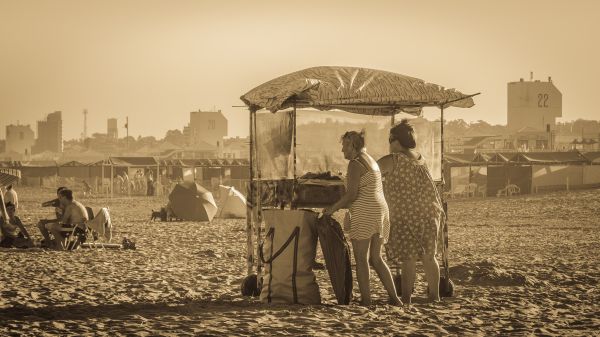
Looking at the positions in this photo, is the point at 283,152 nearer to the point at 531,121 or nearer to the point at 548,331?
the point at 548,331

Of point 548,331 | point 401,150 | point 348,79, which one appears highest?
point 348,79

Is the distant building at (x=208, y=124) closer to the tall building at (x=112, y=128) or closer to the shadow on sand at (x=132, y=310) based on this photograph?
the tall building at (x=112, y=128)

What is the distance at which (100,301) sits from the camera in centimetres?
922

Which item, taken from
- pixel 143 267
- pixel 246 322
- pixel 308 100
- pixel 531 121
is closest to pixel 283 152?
pixel 308 100

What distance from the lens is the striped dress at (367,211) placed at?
8.48 meters

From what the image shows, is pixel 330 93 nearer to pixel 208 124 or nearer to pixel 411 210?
pixel 411 210

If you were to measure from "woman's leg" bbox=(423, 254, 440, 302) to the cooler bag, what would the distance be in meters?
1.00

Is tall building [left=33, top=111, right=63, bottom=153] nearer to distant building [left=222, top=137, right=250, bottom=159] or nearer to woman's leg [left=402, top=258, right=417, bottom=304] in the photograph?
distant building [left=222, top=137, right=250, bottom=159]

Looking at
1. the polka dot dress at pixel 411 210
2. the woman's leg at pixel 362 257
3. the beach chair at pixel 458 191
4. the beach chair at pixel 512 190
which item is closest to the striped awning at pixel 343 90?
the polka dot dress at pixel 411 210

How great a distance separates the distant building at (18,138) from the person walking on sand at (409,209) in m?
179

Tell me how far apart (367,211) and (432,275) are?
37.3 inches

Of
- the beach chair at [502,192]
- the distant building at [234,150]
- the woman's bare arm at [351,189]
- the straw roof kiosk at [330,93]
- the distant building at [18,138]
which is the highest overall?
the distant building at [18,138]

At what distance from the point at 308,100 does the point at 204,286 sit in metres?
2.64

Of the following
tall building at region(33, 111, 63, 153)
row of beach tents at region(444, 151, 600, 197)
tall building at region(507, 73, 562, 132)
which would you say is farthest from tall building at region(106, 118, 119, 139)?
row of beach tents at region(444, 151, 600, 197)
